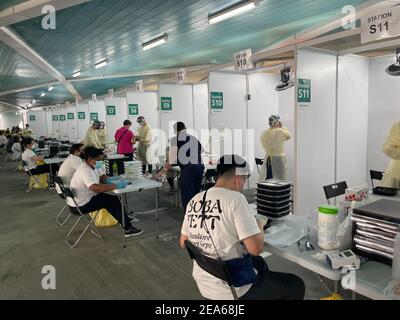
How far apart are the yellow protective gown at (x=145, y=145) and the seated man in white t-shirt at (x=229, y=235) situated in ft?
19.6

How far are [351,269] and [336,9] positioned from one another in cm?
474

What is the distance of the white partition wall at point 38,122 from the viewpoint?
1670 cm

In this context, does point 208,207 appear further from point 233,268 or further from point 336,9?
point 336,9

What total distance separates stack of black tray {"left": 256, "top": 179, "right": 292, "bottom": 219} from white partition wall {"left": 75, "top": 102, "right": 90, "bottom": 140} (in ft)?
36.3

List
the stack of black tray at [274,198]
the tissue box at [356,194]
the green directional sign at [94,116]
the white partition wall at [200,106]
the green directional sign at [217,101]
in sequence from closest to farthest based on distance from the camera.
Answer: the tissue box at [356,194] < the stack of black tray at [274,198] < the green directional sign at [217,101] < the white partition wall at [200,106] < the green directional sign at [94,116]

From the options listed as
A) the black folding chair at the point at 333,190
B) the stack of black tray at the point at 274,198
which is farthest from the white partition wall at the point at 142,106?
the stack of black tray at the point at 274,198

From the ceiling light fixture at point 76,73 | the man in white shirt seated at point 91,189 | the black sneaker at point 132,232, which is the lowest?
the black sneaker at point 132,232

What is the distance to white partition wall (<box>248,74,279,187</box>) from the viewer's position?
6012 millimetres

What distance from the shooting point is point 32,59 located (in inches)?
275

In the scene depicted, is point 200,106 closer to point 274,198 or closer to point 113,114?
point 113,114

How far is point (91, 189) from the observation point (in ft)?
11.7

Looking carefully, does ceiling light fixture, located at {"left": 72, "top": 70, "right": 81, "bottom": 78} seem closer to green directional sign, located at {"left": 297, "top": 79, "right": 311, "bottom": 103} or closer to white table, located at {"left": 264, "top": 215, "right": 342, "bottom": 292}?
green directional sign, located at {"left": 297, "top": 79, "right": 311, "bottom": 103}

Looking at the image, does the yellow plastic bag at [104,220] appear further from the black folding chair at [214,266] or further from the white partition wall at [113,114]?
the white partition wall at [113,114]
